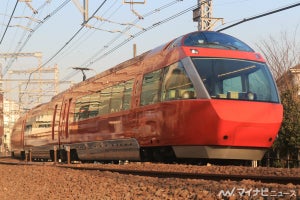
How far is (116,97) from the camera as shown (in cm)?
1559

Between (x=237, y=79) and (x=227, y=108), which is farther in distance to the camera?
(x=237, y=79)

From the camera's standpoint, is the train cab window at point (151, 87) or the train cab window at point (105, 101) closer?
the train cab window at point (151, 87)

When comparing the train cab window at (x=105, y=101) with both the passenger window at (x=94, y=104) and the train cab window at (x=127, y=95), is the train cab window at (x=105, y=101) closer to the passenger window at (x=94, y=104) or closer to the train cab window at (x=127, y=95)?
the passenger window at (x=94, y=104)

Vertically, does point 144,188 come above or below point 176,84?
below

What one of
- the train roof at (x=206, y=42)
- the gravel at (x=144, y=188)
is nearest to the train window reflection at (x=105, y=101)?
the train roof at (x=206, y=42)

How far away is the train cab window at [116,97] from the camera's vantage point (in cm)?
1520

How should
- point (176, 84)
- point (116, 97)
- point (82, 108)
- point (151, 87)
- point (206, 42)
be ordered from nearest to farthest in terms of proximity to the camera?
point (176, 84)
point (206, 42)
point (151, 87)
point (116, 97)
point (82, 108)

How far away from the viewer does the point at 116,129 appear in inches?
595

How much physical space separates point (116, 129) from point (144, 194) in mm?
7591

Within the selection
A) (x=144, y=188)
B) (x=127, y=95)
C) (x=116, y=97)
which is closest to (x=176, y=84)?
(x=127, y=95)

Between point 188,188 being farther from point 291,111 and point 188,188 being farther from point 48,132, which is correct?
point 48,132

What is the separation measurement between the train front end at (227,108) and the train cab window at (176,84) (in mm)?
174

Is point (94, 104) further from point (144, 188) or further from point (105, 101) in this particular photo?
point (144, 188)

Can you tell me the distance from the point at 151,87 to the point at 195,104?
7.16 ft
